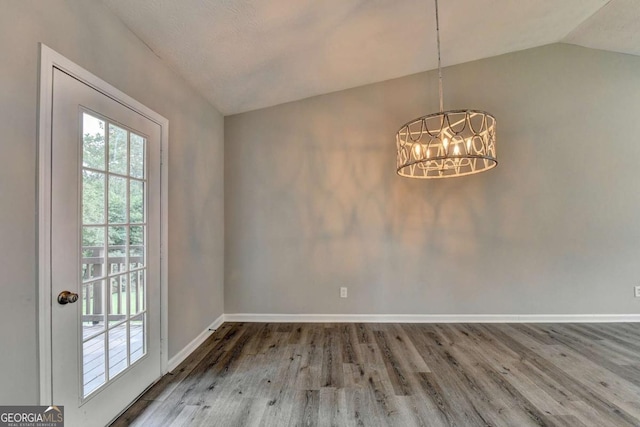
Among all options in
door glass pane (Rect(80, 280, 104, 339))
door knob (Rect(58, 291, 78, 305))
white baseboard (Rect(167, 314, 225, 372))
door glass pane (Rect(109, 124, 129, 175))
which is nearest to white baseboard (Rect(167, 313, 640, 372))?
white baseboard (Rect(167, 314, 225, 372))

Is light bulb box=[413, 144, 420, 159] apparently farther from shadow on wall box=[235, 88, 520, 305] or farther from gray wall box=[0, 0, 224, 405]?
gray wall box=[0, 0, 224, 405]

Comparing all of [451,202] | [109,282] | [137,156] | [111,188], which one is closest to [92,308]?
[109,282]

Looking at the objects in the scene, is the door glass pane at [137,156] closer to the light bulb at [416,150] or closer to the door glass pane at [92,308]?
the door glass pane at [92,308]

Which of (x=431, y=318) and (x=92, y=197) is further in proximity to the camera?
(x=431, y=318)

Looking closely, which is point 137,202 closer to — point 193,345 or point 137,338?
point 137,338

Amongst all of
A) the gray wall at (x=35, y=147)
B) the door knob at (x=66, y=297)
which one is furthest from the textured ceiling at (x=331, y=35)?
the door knob at (x=66, y=297)

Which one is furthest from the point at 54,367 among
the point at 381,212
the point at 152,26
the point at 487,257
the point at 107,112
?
the point at 487,257

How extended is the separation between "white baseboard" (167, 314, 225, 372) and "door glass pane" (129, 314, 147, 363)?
0.41m

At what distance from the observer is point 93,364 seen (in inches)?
61.2

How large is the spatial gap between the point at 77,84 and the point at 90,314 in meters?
1.29

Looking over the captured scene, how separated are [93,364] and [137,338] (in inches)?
13.8

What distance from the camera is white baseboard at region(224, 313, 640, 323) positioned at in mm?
3191

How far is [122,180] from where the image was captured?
1.77 meters

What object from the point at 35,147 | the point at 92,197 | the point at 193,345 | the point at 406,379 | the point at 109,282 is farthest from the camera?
the point at 193,345
